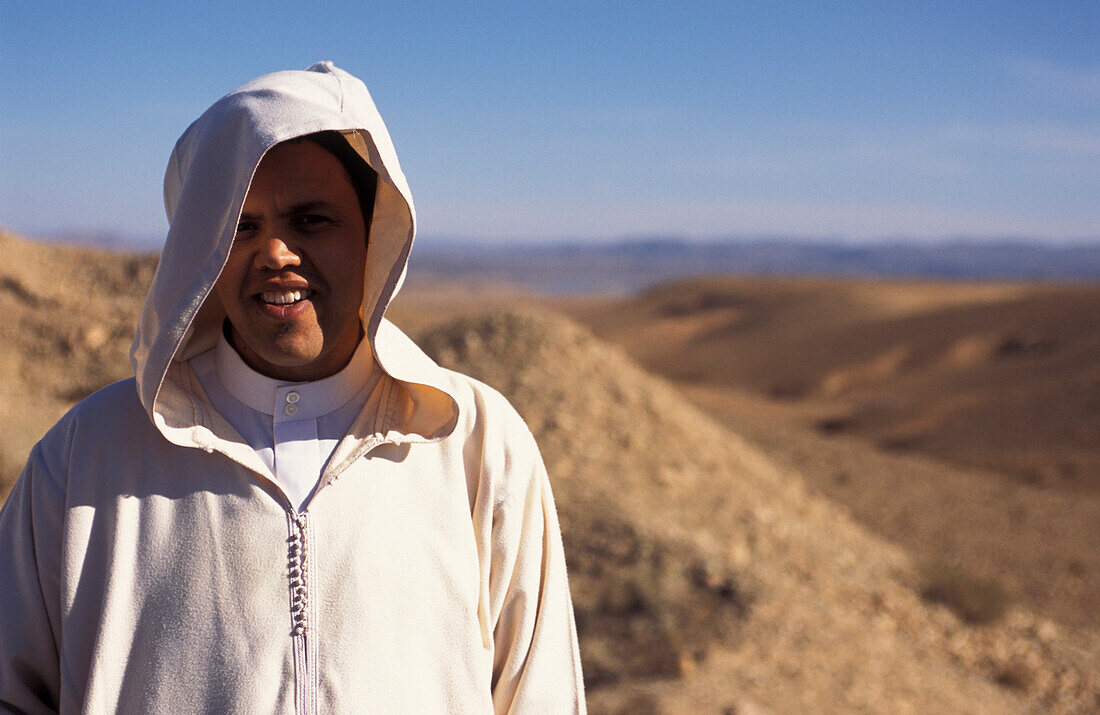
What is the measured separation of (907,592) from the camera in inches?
302

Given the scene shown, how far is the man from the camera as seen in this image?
1479 millimetres

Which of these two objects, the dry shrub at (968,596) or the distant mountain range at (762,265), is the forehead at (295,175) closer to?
the dry shrub at (968,596)

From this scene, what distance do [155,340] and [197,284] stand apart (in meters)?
0.12

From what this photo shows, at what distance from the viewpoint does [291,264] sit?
61.6 inches

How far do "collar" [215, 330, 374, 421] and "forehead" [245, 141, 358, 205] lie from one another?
0.30 metres

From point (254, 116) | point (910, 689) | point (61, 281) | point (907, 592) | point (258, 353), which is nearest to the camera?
point (254, 116)

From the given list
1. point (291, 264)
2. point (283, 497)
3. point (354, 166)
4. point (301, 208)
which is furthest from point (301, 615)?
point (354, 166)

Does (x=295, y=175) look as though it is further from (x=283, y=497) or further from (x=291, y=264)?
(x=283, y=497)

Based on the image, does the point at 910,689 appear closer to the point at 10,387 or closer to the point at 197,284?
the point at 197,284

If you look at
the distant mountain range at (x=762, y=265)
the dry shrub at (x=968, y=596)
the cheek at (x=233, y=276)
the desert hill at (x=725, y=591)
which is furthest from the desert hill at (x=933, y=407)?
the distant mountain range at (x=762, y=265)

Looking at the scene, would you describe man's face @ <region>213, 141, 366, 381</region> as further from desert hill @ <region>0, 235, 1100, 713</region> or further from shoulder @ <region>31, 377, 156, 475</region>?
desert hill @ <region>0, 235, 1100, 713</region>

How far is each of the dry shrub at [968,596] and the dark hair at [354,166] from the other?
7.14m

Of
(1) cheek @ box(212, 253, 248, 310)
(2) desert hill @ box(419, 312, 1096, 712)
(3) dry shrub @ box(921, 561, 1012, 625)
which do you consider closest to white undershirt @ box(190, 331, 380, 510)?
(1) cheek @ box(212, 253, 248, 310)

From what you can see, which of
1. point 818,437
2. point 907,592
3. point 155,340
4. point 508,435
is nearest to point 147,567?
point 155,340
